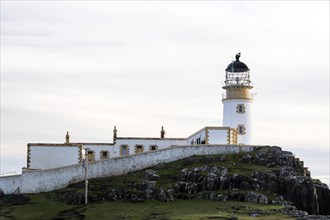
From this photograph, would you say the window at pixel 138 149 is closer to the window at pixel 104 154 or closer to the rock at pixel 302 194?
the window at pixel 104 154

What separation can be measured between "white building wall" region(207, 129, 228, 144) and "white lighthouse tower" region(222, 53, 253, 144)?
5549 millimetres

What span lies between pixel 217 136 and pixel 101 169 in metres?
15.7

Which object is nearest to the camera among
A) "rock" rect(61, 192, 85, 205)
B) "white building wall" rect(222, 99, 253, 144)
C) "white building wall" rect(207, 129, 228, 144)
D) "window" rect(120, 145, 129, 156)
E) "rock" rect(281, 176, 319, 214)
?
"rock" rect(281, 176, 319, 214)

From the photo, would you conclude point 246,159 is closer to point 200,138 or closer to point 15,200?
point 200,138

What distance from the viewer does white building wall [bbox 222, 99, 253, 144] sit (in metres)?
104

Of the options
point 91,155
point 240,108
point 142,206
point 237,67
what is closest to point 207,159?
point 142,206

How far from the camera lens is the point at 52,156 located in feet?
324

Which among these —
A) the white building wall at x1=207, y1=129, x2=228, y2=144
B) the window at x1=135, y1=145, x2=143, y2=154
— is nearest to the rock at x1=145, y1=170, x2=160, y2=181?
the white building wall at x1=207, y1=129, x2=228, y2=144

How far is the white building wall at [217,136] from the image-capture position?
97.5 m

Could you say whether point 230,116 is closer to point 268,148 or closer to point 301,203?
point 268,148

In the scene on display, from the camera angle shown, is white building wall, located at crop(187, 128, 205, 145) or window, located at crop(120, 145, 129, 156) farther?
window, located at crop(120, 145, 129, 156)

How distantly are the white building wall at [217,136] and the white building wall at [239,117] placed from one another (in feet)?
19.5

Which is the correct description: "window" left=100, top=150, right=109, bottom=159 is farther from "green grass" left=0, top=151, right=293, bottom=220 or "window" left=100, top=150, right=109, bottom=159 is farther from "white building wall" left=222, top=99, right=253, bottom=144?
"white building wall" left=222, top=99, right=253, bottom=144

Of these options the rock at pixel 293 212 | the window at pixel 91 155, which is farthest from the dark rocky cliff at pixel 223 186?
the window at pixel 91 155
